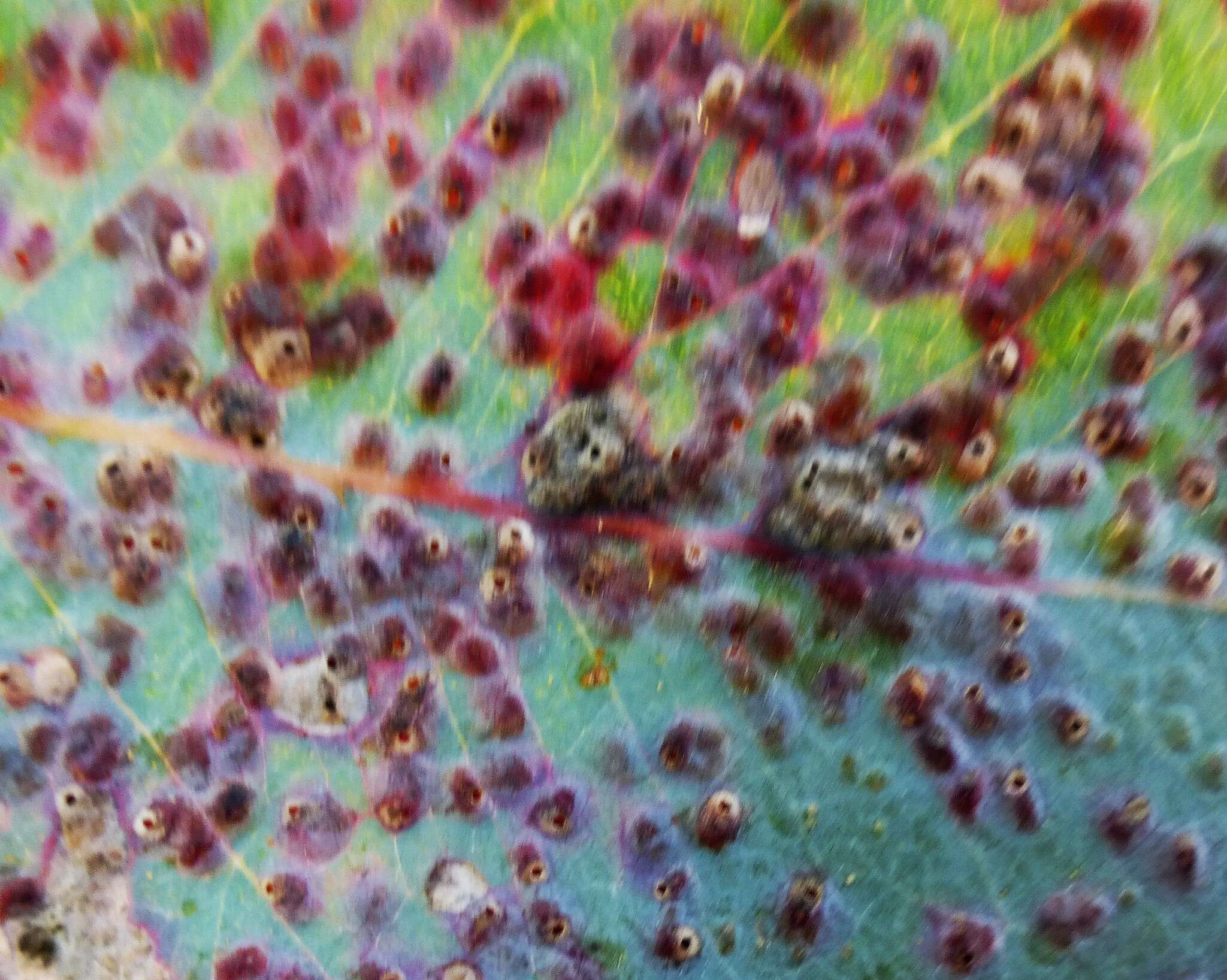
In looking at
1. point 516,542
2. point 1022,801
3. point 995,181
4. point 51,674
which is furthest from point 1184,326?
point 51,674

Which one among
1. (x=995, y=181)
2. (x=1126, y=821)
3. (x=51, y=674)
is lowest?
(x=1126, y=821)

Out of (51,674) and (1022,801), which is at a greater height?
(51,674)

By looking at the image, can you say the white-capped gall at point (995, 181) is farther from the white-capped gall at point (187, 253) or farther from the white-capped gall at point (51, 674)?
the white-capped gall at point (51, 674)

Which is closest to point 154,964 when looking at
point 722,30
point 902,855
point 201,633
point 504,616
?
point 201,633

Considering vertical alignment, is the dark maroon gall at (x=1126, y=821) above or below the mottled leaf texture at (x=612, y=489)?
below

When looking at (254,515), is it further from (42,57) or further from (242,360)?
(42,57)

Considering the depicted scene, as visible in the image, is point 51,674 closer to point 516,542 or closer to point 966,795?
point 516,542

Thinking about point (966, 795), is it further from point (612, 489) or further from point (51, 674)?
point (51, 674)

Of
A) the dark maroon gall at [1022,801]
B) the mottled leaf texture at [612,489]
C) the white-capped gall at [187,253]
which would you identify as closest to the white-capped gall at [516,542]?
the mottled leaf texture at [612,489]
